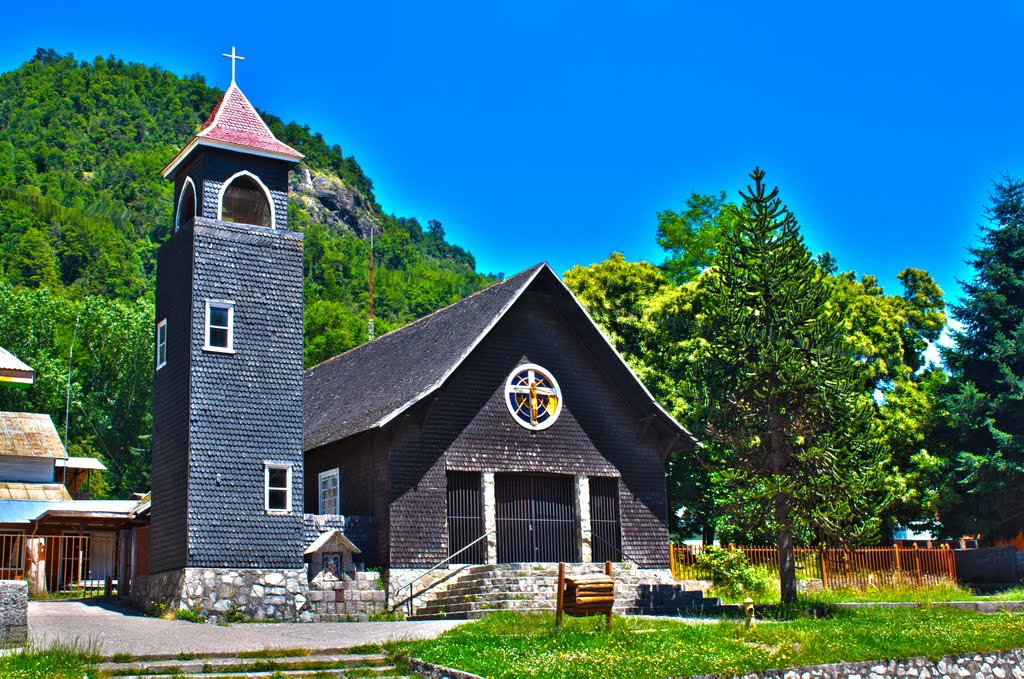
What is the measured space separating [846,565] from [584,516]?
8220 mm

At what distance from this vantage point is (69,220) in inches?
3378

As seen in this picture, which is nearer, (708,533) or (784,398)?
(784,398)

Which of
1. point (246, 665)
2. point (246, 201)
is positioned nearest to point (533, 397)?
point (246, 201)

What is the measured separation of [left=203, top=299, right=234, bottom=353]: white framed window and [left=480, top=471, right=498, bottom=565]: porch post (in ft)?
22.8

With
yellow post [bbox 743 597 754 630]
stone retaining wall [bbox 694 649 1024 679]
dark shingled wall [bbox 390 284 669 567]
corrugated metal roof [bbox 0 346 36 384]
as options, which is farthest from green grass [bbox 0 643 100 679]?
corrugated metal roof [bbox 0 346 36 384]

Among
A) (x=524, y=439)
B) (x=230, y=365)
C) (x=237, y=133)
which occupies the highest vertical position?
(x=237, y=133)

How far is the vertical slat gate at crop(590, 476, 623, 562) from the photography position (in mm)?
29391

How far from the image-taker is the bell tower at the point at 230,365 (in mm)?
24984

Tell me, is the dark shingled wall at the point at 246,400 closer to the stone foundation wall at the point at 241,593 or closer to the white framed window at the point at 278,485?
the white framed window at the point at 278,485

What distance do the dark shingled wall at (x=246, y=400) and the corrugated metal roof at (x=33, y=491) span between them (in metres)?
16.5

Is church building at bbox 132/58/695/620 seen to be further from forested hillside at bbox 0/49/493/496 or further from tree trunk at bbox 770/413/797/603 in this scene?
forested hillside at bbox 0/49/493/496

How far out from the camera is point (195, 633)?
20266mm

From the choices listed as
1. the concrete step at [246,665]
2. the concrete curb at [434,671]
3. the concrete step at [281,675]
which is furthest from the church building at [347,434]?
the concrete curb at [434,671]

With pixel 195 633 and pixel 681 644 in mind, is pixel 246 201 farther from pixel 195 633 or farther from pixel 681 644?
pixel 681 644
